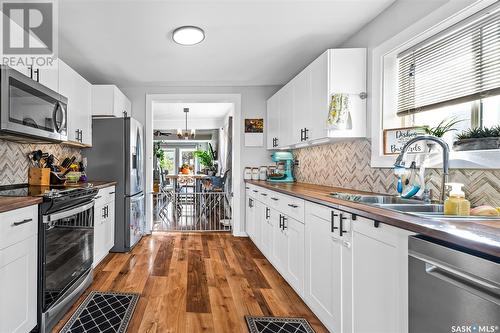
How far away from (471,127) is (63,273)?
2855 mm

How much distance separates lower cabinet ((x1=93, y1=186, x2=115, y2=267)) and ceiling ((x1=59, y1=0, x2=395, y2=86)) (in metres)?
1.59

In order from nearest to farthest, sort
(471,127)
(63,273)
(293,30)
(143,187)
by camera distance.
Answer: (471,127) → (63,273) → (293,30) → (143,187)

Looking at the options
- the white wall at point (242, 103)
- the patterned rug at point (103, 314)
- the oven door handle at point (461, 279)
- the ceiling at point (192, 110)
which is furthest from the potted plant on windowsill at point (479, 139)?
the ceiling at point (192, 110)

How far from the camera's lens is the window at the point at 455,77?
151cm

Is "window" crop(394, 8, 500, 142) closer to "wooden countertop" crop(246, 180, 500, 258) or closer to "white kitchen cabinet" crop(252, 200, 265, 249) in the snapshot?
"wooden countertop" crop(246, 180, 500, 258)

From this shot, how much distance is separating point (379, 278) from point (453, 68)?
54.4 inches

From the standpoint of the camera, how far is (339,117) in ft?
7.88

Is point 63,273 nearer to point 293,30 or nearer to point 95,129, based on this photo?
point 95,129

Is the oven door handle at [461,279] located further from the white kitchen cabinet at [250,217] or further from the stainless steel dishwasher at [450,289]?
the white kitchen cabinet at [250,217]

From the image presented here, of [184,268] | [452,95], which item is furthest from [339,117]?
[184,268]

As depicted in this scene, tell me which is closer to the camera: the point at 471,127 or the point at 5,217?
the point at 5,217

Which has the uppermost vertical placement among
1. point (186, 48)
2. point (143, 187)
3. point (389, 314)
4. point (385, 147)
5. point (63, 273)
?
point (186, 48)

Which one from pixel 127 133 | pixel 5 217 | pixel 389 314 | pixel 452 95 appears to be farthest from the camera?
pixel 127 133

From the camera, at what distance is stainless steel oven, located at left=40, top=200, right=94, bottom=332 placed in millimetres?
1812
